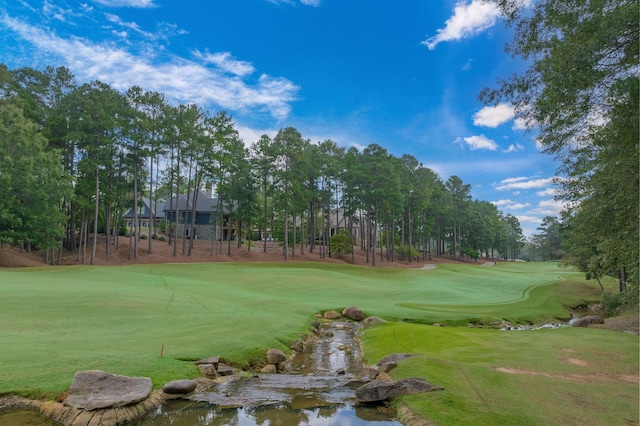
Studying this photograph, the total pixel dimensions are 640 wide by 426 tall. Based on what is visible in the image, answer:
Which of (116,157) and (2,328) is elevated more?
(116,157)

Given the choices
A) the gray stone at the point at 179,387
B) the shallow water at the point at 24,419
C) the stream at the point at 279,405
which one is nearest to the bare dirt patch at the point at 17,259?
the shallow water at the point at 24,419

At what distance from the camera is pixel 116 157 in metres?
44.3

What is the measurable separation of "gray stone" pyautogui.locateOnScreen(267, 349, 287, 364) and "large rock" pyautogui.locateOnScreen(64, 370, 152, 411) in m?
4.45


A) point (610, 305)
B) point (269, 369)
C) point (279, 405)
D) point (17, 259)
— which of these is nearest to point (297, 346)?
point (269, 369)

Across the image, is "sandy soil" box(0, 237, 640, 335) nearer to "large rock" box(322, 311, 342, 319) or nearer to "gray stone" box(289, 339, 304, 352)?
"large rock" box(322, 311, 342, 319)

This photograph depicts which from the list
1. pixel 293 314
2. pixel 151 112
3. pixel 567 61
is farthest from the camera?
pixel 151 112

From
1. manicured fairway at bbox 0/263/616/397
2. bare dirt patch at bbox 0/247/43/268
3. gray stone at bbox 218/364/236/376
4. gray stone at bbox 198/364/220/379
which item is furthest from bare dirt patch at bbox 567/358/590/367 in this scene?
bare dirt patch at bbox 0/247/43/268

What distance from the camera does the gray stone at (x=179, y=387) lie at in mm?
8430

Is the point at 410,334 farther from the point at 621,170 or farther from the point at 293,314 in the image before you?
the point at 621,170

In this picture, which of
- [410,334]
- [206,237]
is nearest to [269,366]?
[410,334]

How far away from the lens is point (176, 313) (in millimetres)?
16469

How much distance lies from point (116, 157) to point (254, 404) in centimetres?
4335

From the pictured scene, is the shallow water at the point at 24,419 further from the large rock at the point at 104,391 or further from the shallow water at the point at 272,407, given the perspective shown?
the large rock at the point at 104,391

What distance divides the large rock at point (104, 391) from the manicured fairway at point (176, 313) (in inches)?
24.0
